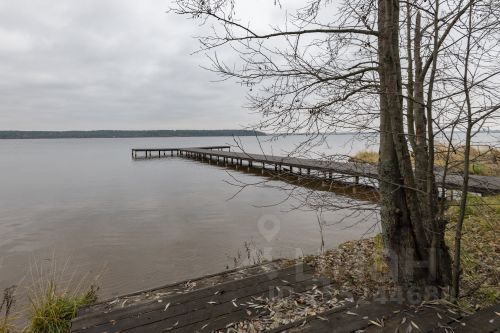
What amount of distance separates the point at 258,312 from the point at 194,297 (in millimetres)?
835

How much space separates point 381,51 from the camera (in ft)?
11.9

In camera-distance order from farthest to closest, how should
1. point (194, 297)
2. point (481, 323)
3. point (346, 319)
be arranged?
point (194, 297), point (346, 319), point (481, 323)

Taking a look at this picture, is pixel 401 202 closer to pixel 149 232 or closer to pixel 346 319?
pixel 346 319

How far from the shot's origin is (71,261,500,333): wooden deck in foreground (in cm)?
311

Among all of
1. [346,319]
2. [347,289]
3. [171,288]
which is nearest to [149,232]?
[171,288]

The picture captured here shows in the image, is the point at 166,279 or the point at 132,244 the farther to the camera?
the point at 132,244

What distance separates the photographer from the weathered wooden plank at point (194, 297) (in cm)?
376

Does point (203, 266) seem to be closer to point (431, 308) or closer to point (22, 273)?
point (22, 273)

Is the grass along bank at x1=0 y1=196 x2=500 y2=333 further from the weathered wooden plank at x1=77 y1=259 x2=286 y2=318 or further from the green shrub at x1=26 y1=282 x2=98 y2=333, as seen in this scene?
the weathered wooden plank at x1=77 y1=259 x2=286 y2=318

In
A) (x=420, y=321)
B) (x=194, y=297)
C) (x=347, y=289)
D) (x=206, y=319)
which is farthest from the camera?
(x=347, y=289)

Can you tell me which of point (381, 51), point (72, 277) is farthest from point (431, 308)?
point (72, 277)

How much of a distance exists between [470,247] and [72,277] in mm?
8128

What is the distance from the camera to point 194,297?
162 inches

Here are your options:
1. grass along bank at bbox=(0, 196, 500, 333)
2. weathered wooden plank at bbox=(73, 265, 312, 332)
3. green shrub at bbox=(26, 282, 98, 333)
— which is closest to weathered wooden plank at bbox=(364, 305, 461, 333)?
grass along bank at bbox=(0, 196, 500, 333)
